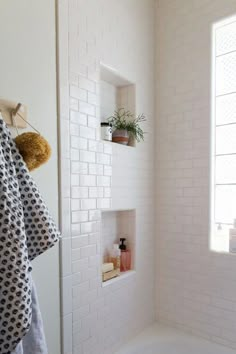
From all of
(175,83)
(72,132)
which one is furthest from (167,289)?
(175,83)

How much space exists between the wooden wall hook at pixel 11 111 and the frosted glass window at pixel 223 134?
1290 millimetres

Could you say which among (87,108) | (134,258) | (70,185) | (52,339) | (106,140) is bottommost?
(52,339)

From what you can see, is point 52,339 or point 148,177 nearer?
point 52,339

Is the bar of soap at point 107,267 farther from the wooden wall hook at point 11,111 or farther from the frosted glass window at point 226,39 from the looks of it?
the frosted glass window at point 226,39

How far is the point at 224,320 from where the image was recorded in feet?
5.83

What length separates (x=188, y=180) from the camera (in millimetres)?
1928

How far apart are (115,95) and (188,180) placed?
0.80m

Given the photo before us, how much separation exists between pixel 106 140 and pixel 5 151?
91 centimetres

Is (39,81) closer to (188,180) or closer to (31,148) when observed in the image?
(31,148)

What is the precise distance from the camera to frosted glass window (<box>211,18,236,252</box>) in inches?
72.5

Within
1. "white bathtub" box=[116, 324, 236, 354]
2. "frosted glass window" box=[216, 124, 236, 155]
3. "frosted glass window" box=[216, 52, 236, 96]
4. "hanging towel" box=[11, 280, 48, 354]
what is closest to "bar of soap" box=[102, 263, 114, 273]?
"white bathtub" box=[116, 324, 236, 354]

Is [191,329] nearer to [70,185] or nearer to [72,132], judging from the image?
[70,185]

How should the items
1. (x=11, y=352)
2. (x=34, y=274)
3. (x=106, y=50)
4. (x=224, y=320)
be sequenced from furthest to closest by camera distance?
(x=224, y=320) < (x=106, y=50) < (x=34, y=274) < (x=11, y=352)

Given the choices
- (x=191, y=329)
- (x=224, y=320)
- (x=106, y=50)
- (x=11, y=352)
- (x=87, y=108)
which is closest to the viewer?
(x=11, y=352)
